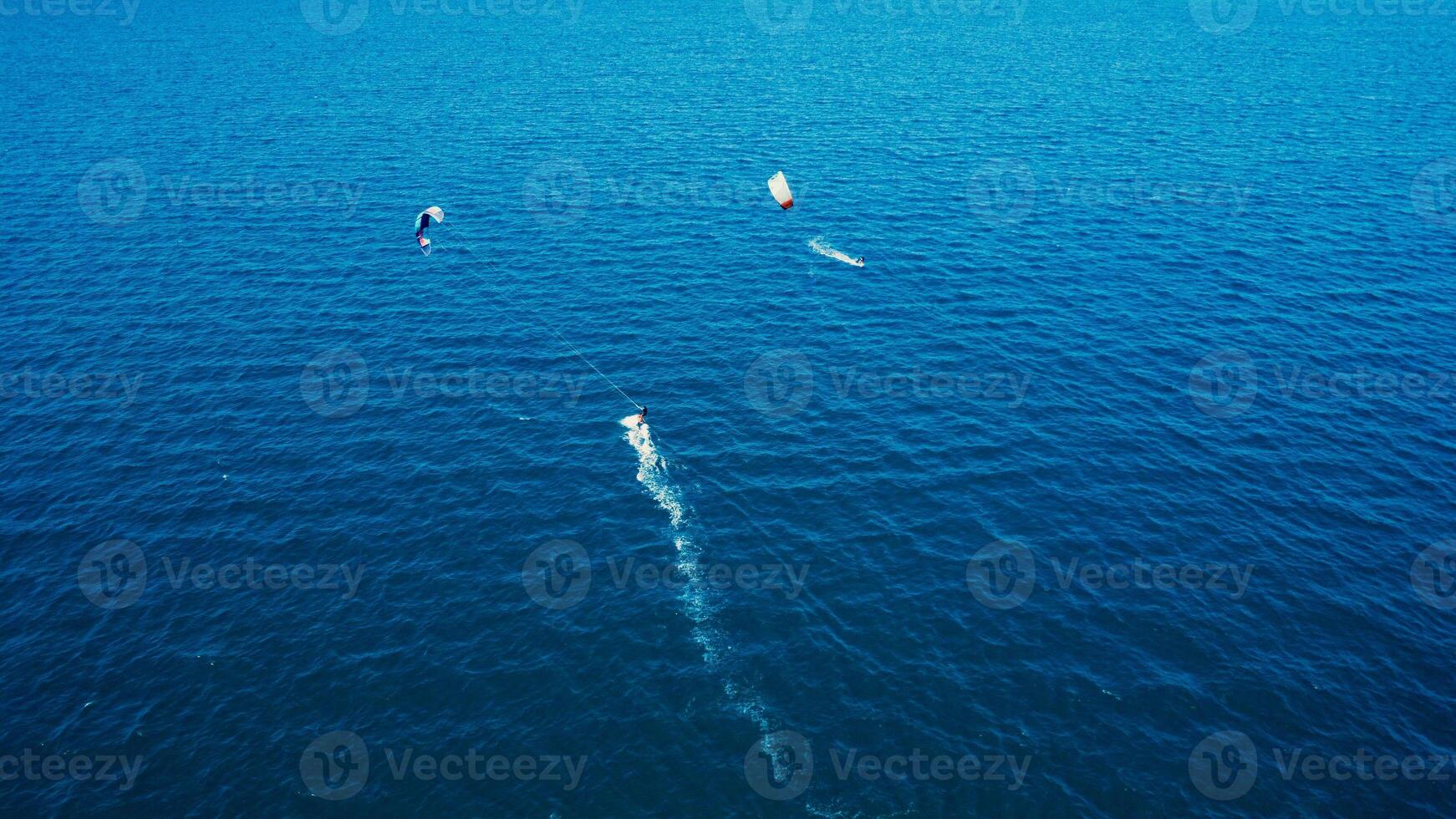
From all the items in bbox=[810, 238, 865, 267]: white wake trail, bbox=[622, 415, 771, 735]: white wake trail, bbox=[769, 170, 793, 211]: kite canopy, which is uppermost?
bbox=[769, 170, 793, 211]: kite canopy

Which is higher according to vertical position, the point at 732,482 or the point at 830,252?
the point at 830,252

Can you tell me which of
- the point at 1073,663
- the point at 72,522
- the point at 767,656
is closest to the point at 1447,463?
the point at 1073,663

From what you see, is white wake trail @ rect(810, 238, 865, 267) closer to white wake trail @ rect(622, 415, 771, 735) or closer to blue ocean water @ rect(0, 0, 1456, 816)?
blue ocean water @ rect(0, 0, 1456, 816)

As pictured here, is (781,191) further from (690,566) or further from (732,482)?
(690,566)

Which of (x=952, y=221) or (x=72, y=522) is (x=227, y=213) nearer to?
(x=72, y=522)

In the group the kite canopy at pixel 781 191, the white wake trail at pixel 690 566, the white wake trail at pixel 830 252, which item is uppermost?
the kite canopy at pixel 781 191

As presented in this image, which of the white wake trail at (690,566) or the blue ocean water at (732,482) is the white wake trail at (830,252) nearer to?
the blue ocean water at (732,482)

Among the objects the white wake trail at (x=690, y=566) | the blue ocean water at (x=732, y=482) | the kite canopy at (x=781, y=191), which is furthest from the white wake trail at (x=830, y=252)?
the white wake trail at (x=690, y=566)

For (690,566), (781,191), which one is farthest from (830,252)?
(690,566)

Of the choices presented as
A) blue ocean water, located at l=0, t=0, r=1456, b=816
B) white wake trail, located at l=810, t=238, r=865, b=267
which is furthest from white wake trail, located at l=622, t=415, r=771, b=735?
white wake trail, located at l=810, t=238, r=865, b=267
